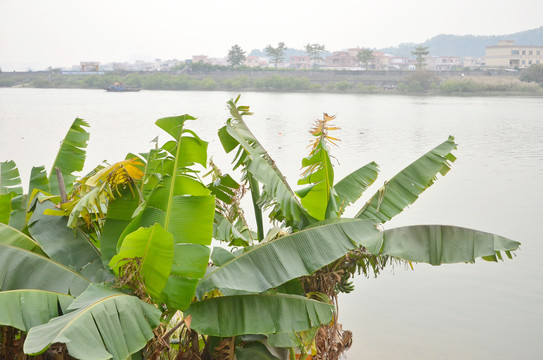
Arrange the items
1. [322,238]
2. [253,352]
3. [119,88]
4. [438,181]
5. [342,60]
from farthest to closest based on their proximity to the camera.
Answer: [342,60] < [119,88] < [438,181] < [253,352] < [322,238]

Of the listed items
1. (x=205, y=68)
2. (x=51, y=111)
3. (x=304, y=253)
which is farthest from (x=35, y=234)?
A: (x=205, y=68)

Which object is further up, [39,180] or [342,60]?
[342,60]

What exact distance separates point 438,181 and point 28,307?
12120 millimetres

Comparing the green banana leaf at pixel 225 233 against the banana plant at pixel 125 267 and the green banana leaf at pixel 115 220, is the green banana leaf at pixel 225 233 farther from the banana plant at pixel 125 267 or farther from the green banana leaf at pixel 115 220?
the green banana leaf at pixel 115 220

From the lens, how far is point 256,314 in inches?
94.3

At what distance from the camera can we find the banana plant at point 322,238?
2391 mm

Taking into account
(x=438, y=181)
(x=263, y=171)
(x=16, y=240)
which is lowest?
(x=438, y=181)

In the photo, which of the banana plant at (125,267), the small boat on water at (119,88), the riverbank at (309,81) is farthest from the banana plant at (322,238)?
the small boat on water at (119,88)

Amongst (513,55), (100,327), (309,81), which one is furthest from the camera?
(513,55)

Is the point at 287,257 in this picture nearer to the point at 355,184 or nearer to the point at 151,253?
the point at 151,253

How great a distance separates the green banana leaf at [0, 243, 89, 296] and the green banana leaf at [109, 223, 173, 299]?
12.0 inches

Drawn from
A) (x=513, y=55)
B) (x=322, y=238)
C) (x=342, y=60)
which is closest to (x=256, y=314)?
(x=322, y=238)

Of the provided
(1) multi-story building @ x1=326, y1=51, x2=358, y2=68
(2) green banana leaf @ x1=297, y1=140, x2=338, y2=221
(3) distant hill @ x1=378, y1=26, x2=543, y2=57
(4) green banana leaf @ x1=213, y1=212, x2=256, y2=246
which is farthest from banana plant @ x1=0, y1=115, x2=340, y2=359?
(3) distant hill @ x1=378, y1=26, x2=543, y2=57

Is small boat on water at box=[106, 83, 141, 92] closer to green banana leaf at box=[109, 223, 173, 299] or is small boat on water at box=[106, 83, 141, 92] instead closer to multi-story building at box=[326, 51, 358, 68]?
multi-story building at box=[326, 51, 358, 68]
